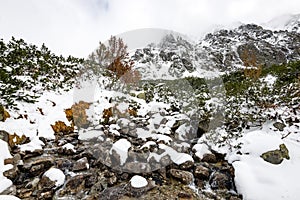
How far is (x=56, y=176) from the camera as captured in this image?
5.15m

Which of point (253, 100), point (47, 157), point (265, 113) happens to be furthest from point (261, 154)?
point (47, 157)

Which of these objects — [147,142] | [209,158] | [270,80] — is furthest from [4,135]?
[270,80]

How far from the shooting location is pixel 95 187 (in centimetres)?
510

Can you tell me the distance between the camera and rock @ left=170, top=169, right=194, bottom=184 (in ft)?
17.9

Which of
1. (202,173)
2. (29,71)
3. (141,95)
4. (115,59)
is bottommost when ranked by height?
(202,173)

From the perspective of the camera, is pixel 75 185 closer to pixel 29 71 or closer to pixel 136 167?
pixel 136 167

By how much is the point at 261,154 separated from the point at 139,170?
134 inches

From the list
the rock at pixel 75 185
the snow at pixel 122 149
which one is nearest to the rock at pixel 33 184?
the rock at pixel 75 185

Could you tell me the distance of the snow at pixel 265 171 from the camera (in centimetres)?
432

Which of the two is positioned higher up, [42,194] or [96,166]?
[96,166]

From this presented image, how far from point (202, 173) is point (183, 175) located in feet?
1.82

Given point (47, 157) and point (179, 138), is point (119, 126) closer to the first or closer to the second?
point (179, 138)

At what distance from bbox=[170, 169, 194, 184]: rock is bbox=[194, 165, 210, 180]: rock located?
187 millimetres

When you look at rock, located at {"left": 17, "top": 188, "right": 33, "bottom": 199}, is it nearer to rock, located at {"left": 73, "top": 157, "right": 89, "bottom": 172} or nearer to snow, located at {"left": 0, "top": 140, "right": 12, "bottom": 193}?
snow, located at {"left": 0, "top": 140, "right": 12, "bottom": 193}
